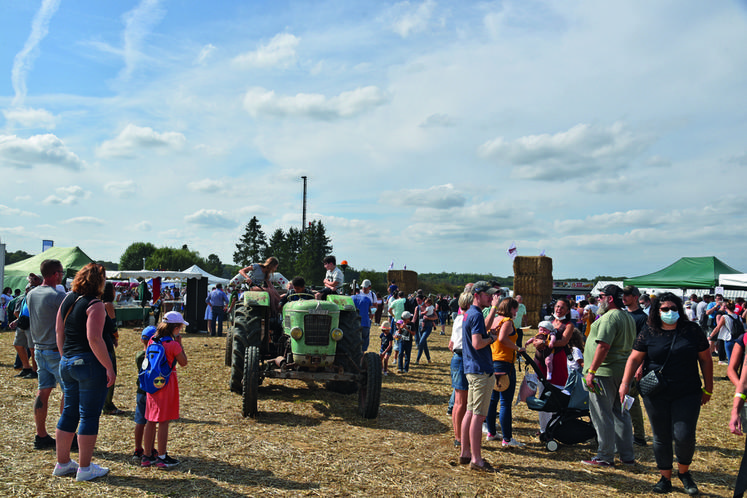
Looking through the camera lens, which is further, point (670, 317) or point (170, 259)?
point (170, 259)

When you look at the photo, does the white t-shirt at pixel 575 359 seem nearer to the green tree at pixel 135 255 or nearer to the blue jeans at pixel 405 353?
the blue jeans at pixel 405 353

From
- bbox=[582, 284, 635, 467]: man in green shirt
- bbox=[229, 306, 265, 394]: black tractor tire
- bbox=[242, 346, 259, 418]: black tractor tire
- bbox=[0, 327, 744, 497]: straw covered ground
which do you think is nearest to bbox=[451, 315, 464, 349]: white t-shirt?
bbox=[0, 327, 744, 497]: straw covered ground

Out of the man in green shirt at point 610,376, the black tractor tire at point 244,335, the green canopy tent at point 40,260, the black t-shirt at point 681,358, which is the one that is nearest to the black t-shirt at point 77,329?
the black tractor tire at point 244,335

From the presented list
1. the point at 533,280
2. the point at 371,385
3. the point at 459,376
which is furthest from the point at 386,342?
the point at 533,280

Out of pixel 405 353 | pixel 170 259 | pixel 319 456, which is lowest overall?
pixel 319 456

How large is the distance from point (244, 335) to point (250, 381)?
0.88 meters

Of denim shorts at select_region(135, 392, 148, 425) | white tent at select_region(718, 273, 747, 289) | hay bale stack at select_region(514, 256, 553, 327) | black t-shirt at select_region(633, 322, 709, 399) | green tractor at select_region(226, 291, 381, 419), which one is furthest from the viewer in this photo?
hay bale stack at select_region(514, 256, 553, 327)

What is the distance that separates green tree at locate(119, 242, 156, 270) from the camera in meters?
93.6

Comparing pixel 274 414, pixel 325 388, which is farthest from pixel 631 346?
pixel 325 388

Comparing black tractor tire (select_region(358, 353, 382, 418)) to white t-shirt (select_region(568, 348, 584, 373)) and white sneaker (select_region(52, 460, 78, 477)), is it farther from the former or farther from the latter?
white sneaker (select_region(52, 460, 78, 477))

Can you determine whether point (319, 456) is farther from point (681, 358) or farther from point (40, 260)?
point (40, 260)

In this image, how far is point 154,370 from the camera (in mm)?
4539

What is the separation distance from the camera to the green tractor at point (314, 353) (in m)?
6.50

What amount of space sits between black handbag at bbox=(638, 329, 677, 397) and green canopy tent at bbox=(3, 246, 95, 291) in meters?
25.9
